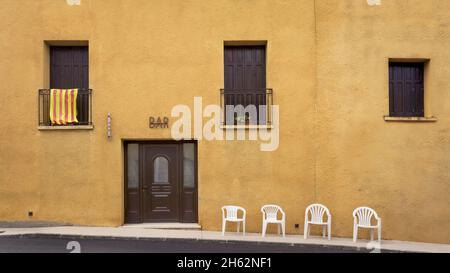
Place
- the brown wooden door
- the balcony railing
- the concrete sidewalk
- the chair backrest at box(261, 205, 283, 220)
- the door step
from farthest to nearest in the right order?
1. the brown wooden door
2. the balcony railing
3. the door step
4. the chair backrest at box(261, 205, 283, 220)
5. the concrete sidewalk

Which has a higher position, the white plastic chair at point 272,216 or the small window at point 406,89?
the small window at point 406,89

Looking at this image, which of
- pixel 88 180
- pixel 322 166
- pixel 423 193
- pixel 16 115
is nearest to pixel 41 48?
pixel 16 115

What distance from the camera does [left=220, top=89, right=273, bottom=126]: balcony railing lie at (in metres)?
11.8

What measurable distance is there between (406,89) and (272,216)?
4.87 meters

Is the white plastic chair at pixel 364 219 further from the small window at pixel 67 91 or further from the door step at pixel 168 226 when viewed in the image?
the small window at pixel 67 91

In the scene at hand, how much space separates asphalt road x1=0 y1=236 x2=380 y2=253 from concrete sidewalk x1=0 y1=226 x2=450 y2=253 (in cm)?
14

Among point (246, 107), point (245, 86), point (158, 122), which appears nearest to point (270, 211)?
point (246, 107)

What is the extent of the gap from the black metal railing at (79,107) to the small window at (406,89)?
776 centimetres

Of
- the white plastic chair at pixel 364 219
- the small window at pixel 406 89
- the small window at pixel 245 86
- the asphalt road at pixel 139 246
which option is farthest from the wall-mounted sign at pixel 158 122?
the small window at pixel 406 89

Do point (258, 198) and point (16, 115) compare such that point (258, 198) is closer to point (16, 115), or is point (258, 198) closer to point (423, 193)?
point (423, 193)

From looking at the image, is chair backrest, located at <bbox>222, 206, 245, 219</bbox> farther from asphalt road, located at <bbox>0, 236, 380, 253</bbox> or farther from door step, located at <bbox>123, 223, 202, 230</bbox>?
asphalt road, located at <bbox>0, 236, 380, 253</bbox>

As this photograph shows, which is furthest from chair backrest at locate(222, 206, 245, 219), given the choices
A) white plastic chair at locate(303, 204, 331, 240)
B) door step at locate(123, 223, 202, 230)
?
white plastic chair at locate(303, 204, 331, 240)

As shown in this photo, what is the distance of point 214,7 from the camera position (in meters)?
11.7

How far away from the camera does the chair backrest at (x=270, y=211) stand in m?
11.2
